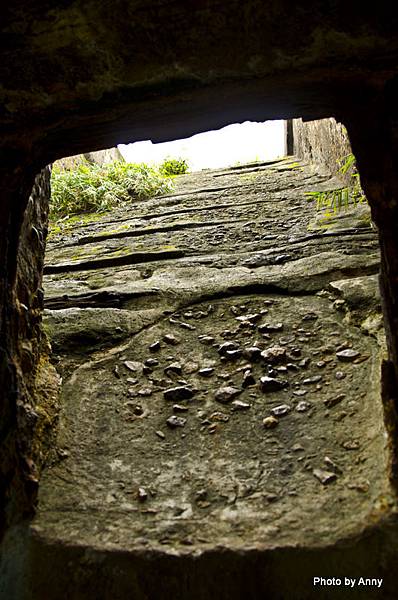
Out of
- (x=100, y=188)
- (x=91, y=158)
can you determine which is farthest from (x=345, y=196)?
(x=91, y=158)

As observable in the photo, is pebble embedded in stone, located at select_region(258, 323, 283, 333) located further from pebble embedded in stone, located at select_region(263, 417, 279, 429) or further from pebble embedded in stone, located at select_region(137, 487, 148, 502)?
pebble embedded in stone, located at select_region(137, 487, 148, 502)

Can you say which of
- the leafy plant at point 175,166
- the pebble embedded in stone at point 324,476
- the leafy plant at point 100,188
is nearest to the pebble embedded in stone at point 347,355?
the pebble embedded in stone at point 324,476

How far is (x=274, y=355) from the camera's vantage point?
2.25m

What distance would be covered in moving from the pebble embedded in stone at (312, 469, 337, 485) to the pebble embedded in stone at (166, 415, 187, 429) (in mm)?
584

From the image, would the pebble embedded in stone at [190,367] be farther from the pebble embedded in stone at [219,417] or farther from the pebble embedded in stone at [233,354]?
the pebble embedded in stone at [219,417]

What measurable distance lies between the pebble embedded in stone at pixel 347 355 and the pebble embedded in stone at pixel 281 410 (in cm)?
37

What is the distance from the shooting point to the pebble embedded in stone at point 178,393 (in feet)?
6.82

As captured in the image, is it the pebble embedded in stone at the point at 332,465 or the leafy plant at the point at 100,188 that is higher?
the leafy plant at the point at 100,188

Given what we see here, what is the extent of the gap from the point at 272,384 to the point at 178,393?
0.43 metres

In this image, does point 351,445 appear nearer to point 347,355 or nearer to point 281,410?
point 281,410

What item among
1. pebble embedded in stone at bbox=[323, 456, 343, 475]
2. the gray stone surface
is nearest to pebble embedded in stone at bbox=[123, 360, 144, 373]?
the gray stone surface

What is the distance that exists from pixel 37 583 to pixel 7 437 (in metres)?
0.45

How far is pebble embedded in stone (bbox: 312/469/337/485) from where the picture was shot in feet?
4.97

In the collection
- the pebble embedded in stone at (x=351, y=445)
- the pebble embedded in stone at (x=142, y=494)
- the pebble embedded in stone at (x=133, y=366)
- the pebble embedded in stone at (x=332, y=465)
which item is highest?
the pebble embedded in stone at (x=133, y=366)
